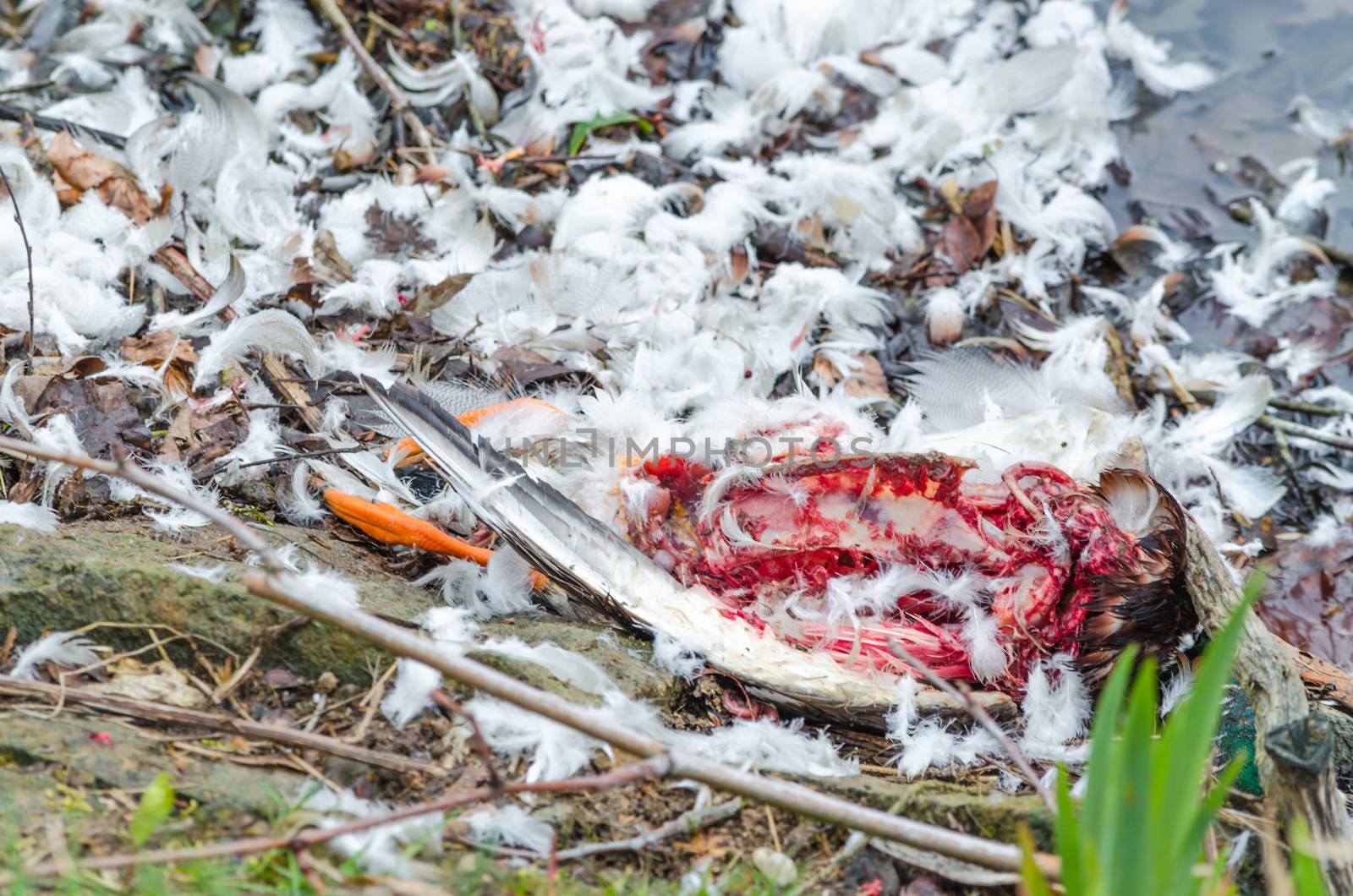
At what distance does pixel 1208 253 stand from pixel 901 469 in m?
2.23

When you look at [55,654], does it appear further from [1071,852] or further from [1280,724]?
[1280,724]

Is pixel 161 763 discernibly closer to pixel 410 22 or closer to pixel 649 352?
pixel 649 352

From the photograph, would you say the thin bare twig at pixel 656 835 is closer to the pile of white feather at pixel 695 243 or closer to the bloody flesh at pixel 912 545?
the pile of white feather at pixel 695 243

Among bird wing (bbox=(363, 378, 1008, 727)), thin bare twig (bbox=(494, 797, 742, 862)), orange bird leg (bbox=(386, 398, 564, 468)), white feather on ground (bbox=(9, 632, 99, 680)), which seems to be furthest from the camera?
orange bird leg (bbox=(386, 398, 564, 468))

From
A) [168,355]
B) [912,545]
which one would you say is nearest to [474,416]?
[168,355]

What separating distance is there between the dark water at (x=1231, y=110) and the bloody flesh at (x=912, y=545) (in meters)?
2.11

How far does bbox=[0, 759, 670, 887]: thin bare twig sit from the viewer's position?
1.41 meters

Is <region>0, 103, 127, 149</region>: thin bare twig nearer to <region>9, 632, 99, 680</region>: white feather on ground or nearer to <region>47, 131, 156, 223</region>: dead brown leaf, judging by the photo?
<region>47, 131, 156, 223</region>: dead brown leaf

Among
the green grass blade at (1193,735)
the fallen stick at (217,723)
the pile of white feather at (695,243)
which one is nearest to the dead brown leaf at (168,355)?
the pile of white feather at (695,243)

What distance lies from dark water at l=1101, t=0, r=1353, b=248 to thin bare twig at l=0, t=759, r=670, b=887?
11.1 feet

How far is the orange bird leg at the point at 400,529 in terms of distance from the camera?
2430 millimetres

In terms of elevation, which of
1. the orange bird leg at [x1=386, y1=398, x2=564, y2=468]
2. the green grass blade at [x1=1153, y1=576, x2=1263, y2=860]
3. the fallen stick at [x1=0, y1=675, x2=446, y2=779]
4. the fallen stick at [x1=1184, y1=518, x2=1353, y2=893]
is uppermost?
the green grass blade at [x1=1153, y1=576, x2=1263, y2=860]

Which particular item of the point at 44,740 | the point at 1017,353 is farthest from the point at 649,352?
the point at 44,740

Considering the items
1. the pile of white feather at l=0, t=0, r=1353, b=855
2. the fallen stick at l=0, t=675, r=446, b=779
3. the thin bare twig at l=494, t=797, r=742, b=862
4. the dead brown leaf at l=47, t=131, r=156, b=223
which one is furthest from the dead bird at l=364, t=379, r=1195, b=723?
the dead brown leaf at l=47, t=131, r=156, b=223
